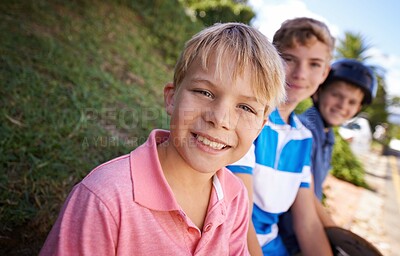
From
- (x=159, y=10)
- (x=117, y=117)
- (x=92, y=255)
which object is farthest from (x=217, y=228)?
(x=159, y=10)

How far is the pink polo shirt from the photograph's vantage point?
0.93m

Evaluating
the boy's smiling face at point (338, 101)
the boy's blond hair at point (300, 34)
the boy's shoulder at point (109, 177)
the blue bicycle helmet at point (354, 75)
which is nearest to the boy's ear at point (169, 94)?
the boy's shoulder at point (109, 177)

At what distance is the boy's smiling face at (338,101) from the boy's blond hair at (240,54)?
156 centimetres

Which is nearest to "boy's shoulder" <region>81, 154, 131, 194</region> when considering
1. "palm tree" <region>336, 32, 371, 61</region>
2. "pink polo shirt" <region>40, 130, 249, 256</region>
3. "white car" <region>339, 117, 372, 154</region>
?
"pink polo shirt" <region>40, 130, 249, 256</region>

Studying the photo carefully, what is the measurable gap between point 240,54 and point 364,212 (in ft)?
15.8

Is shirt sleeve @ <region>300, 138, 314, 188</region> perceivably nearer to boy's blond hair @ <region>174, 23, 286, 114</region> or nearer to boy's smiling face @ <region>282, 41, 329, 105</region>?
boy's smiling face @ <region>282, 41, 329, 105</region>

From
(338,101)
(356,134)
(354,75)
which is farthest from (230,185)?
(356,134)

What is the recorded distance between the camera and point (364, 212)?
4973 millimetres

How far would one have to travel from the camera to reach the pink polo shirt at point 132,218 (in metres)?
0.93

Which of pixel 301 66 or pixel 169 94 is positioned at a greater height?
pixel 301 66

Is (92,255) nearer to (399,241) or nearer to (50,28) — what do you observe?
(50,28)

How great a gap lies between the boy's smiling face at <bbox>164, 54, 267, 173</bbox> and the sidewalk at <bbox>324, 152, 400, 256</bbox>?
3.52m

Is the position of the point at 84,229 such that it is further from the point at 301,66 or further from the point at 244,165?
the point at 301,66

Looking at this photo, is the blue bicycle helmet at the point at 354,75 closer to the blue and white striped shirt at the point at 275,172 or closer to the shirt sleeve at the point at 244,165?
the blue and white striped shirt at the point at 275,172
